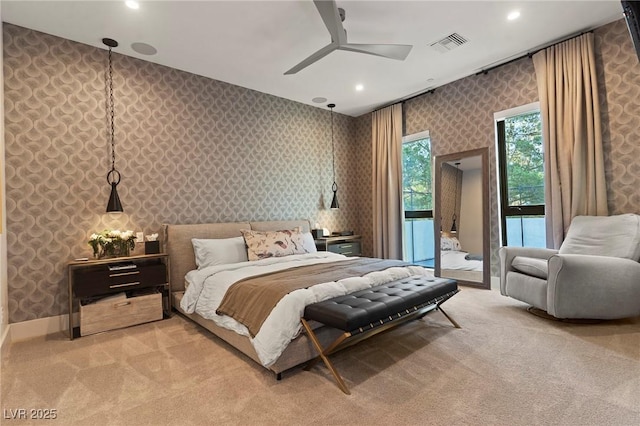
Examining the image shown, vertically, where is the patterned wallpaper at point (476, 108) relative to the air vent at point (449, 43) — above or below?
below

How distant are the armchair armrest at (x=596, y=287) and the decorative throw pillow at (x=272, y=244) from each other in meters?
2.83

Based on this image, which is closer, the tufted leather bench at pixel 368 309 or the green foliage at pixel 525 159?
the tufted leather bench at pixel 368 309

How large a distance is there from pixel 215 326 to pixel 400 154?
4.01 m

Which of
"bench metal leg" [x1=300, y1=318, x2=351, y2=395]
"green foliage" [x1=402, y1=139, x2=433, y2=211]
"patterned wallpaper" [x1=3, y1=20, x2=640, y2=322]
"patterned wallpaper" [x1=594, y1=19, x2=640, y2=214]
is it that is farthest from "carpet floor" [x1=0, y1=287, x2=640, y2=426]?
"green foliage" [x1=402, y1=139, x2=433, y2=211]

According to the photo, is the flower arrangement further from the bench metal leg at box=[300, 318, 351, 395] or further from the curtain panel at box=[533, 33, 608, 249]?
the curtain panel at box=[533, 33, 608, 249]

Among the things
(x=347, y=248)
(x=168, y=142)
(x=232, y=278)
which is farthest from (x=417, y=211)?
(x=168, y=142)

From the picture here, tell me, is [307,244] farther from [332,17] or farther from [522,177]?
[522,177]

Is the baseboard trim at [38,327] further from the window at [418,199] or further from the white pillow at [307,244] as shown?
the window at [418,199]

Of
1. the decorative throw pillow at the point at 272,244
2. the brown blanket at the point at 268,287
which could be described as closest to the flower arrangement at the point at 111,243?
the decorative throw pillow at the point at 272,244

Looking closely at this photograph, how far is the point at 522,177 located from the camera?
4336 millimetres

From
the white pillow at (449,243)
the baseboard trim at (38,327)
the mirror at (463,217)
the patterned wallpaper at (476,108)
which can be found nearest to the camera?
the baseboard trim at (38,327)

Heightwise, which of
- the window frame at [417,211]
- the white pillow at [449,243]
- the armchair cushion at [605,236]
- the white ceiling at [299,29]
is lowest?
the white pillow at [449,243]

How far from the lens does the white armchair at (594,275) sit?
2900 millimetres

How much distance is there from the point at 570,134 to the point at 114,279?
522 centimetres
